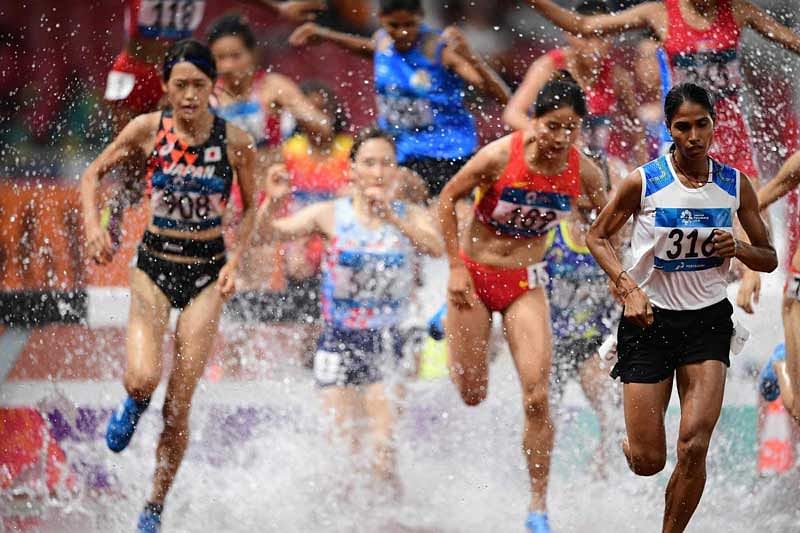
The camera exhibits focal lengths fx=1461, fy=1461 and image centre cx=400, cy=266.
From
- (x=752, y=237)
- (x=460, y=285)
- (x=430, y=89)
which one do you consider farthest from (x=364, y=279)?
(x=752, y=237)

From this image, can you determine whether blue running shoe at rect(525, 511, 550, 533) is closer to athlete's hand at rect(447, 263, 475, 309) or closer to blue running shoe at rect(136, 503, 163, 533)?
athlete's hand at rect(447, 263, 475, 309)

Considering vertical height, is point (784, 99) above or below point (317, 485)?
above

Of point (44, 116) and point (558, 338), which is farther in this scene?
point (44, 116)

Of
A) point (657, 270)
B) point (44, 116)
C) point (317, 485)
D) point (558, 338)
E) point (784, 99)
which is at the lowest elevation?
point (44, 116)

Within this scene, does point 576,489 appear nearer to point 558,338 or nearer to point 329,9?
point 558,338

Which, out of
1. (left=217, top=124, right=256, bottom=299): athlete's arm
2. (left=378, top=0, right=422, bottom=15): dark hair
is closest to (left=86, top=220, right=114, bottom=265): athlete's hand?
(left=217, top=124, right=256, bottom=299): athlete's arm

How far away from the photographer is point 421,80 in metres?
7.35

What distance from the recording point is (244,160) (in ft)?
20.4

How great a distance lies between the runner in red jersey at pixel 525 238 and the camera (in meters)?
5.79

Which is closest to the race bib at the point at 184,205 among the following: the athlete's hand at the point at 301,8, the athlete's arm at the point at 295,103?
the athlete's arm at the point at 295,103

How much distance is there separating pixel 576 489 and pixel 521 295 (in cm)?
108

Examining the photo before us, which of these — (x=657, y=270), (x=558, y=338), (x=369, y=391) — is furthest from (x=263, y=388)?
(x=657, y=270)

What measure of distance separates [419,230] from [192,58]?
4.43ft

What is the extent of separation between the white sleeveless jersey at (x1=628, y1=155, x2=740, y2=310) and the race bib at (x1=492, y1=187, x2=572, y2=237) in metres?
1.13
